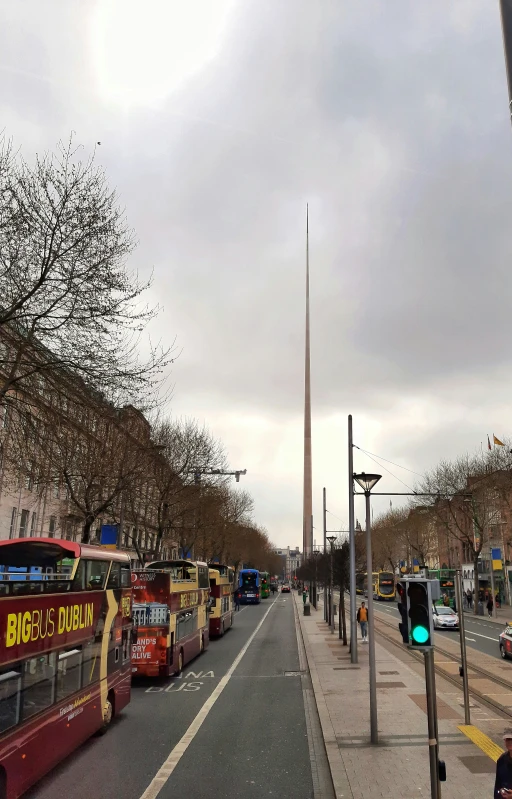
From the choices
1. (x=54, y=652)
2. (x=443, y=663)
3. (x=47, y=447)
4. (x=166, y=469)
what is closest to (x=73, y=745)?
(x=54, y=652)

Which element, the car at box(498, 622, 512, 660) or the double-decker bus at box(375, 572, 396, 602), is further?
the double-decker bus at box(375, 572, 396, 602)

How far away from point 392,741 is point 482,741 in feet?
5.37

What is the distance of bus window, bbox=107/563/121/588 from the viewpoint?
1220cm

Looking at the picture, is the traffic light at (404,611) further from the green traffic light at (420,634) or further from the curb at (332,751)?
the curb at (332,751)

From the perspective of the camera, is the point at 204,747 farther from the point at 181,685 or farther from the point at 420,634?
the point at 181,685

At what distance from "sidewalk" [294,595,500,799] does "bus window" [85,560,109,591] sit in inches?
198

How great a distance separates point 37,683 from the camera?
8.15 metres

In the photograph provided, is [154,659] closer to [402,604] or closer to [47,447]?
[47,447]

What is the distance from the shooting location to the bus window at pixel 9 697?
23.4ft

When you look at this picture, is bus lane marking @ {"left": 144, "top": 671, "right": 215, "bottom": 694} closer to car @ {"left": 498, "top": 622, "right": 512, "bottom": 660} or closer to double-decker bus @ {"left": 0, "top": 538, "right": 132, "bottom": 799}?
double-decker bus @ {"left": 0, "top": 538, "right": 132, "bottom": 799}

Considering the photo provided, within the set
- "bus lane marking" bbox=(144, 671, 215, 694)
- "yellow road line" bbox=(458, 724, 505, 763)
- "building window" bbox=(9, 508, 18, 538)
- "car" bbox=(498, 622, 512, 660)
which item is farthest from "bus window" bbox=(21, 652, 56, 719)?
"building window" bbox=(9, 508, 18, 538)

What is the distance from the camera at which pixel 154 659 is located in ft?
58.9

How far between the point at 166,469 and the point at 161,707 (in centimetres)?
2350

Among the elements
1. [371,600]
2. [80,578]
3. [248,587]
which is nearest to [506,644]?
[371,600]
